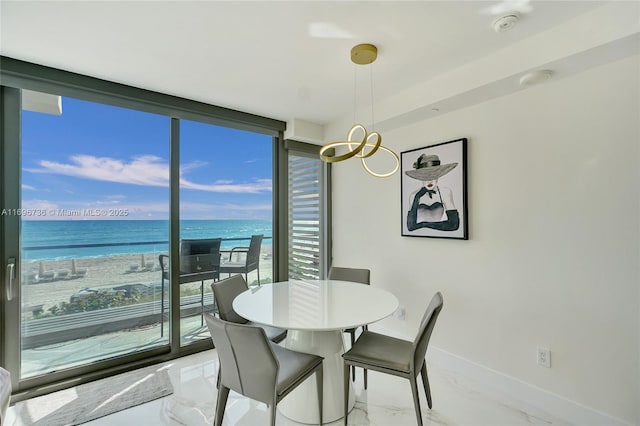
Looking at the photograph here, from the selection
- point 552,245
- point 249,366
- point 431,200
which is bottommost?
point 249,366

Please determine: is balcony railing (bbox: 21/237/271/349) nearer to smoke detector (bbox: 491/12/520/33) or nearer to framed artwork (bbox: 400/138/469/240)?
framed artwork (bbox: 400/138/469/240)

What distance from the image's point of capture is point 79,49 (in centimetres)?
200

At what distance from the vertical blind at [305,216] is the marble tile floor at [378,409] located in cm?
169

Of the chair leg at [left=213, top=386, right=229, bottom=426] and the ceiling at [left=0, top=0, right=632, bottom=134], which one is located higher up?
the ceiling at [left=0, top=0, right=632, bottom=134]

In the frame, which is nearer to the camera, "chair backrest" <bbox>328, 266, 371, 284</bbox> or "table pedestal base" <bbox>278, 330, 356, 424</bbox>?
"table pedestal base" <bbox>278, 330, 356, 424</bbox>

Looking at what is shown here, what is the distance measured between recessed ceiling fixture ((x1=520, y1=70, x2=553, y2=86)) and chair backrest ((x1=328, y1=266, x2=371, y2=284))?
190 cm

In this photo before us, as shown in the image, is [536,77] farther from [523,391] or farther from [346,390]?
[346,390]

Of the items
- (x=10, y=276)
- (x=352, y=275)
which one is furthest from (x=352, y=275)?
(x=10, y=276)

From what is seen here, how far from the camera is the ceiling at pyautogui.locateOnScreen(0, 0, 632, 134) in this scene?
1.63 meters

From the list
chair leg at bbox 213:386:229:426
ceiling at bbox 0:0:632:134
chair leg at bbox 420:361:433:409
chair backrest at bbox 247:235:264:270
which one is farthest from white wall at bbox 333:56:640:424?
chair backrest at bbox 247:235:264:270

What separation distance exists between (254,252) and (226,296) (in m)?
1.06

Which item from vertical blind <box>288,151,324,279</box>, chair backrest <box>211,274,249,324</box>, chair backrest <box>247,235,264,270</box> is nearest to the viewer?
chair backrest <box>211,274,249,324</box>

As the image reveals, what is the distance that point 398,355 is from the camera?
6.07 feet

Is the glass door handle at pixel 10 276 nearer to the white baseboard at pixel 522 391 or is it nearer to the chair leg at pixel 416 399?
the chair leg at pixel 416 399
